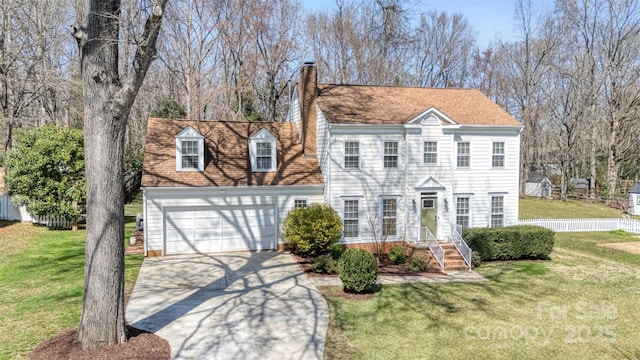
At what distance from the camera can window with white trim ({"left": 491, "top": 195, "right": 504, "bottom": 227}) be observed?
67.5ft

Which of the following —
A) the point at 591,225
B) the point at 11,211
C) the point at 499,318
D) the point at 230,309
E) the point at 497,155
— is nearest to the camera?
the point at 230,309

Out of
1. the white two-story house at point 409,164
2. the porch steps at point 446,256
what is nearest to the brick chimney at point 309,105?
the white two-story house at point 409,164

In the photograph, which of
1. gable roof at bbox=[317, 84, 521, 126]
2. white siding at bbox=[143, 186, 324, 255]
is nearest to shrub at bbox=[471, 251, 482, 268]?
gable roof at bbox=[317, 84, 521, 126]

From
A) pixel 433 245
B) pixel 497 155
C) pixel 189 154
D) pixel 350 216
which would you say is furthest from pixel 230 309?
pixel 497 155

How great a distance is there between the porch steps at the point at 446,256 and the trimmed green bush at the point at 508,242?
876mm

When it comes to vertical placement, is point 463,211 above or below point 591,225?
above

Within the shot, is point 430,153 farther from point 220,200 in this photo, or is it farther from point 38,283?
point 38,283

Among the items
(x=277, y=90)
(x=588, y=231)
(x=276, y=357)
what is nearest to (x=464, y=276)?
(x=276, y=357)

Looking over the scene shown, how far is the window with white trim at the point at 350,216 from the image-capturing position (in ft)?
63.1

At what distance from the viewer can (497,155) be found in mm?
20375

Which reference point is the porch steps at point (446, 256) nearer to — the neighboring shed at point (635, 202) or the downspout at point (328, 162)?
the downspout at point (328, 162)

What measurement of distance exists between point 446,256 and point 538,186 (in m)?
40.0

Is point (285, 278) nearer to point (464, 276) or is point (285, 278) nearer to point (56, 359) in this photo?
point (464, 276)

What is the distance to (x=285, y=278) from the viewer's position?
49.8 feet
